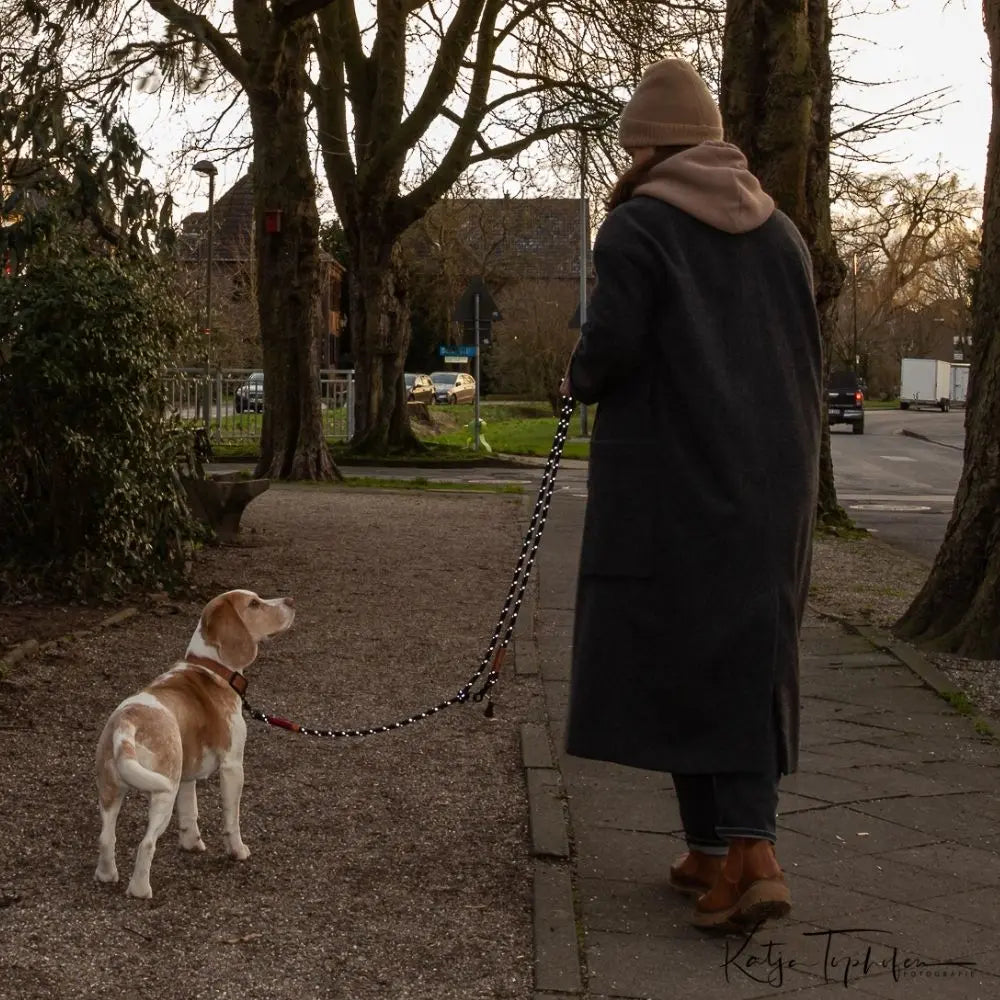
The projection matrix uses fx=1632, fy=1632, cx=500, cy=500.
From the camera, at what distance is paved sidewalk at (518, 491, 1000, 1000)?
391 cm

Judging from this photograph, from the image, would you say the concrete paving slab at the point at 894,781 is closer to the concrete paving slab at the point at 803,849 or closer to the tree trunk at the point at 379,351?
the concrete paving slab at the point at 803,849

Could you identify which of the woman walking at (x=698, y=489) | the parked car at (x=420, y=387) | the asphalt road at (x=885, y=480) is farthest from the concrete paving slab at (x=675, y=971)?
the parked car at (x=420, y=387)

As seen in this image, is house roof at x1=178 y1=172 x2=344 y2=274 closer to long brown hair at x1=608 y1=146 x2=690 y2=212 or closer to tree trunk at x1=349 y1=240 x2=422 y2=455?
tree trunk at x1=349 y1=240 x2=422 y2=455

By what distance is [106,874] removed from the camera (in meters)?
4.46

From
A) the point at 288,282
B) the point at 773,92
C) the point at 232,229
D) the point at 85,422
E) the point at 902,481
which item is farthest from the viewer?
the point at 232,229

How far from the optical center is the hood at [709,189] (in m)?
4.13

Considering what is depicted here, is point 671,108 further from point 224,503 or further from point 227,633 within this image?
point 224,503

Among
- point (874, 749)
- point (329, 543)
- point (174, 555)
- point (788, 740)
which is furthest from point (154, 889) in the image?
point (329, 543)

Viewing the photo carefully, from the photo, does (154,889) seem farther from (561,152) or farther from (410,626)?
(561,152)

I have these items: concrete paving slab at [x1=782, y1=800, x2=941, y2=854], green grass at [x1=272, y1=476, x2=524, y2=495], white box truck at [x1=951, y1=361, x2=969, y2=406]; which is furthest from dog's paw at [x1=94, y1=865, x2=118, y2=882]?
white box truck at [x1=951, y1=361, x2=969, y2=406]

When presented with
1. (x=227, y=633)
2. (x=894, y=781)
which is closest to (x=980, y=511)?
(x=894, y=781)

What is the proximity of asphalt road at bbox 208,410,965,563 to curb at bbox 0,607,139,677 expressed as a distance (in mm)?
8246

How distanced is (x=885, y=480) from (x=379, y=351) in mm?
8669

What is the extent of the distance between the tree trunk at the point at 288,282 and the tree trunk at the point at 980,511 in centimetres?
1232
